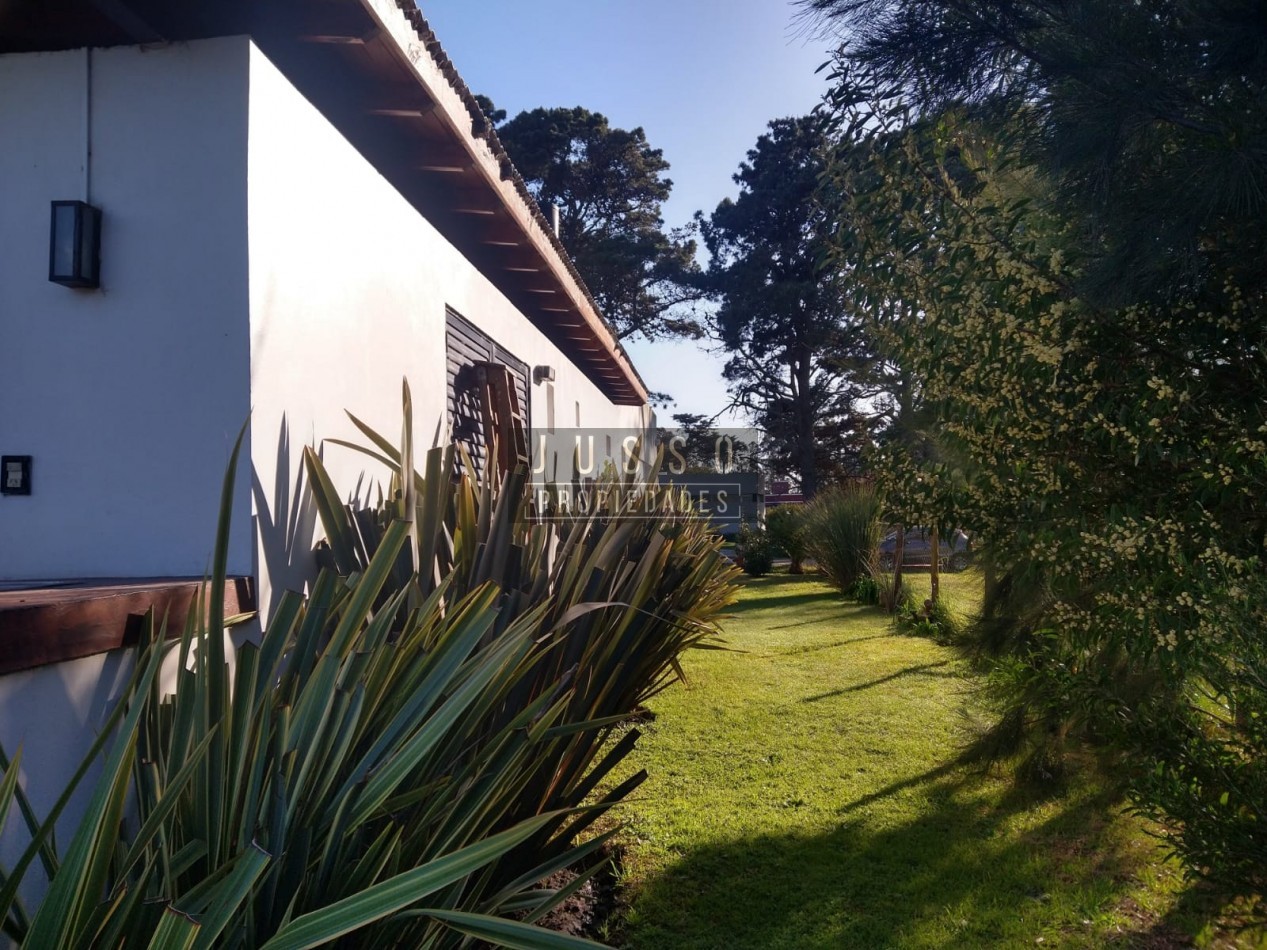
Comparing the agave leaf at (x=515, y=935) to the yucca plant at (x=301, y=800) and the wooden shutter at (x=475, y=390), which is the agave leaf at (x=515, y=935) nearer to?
the yucca plant at (x=301, y=800)

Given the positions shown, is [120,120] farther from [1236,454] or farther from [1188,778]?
[1188,778]

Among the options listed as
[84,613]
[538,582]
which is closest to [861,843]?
[538,582]

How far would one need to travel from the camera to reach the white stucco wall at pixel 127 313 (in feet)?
9.58

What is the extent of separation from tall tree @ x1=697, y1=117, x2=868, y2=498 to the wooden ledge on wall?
22800 millimetres

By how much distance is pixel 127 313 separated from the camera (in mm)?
3004

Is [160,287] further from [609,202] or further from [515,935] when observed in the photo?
[609,202]

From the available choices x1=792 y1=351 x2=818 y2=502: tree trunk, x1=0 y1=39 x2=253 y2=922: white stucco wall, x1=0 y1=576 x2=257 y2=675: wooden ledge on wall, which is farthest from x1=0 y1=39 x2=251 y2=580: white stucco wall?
x1=792 y1=351 x2=818 y2=502: tree trunk

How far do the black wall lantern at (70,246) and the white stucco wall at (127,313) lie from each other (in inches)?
3.2

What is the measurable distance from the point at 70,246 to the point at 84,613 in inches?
56.9

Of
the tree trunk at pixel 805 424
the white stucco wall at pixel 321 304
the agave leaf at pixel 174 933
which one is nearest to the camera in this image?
the agave leaf at pixel 174 933

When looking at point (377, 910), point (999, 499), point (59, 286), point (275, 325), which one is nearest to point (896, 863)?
point (999, 499)

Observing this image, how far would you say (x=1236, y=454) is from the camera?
227cm

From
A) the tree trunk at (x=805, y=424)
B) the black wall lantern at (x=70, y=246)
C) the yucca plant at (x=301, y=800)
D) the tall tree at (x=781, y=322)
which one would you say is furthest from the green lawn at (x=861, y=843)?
the tall tree at (x=781, y=322)

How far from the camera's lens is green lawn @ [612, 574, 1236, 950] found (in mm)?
2967
